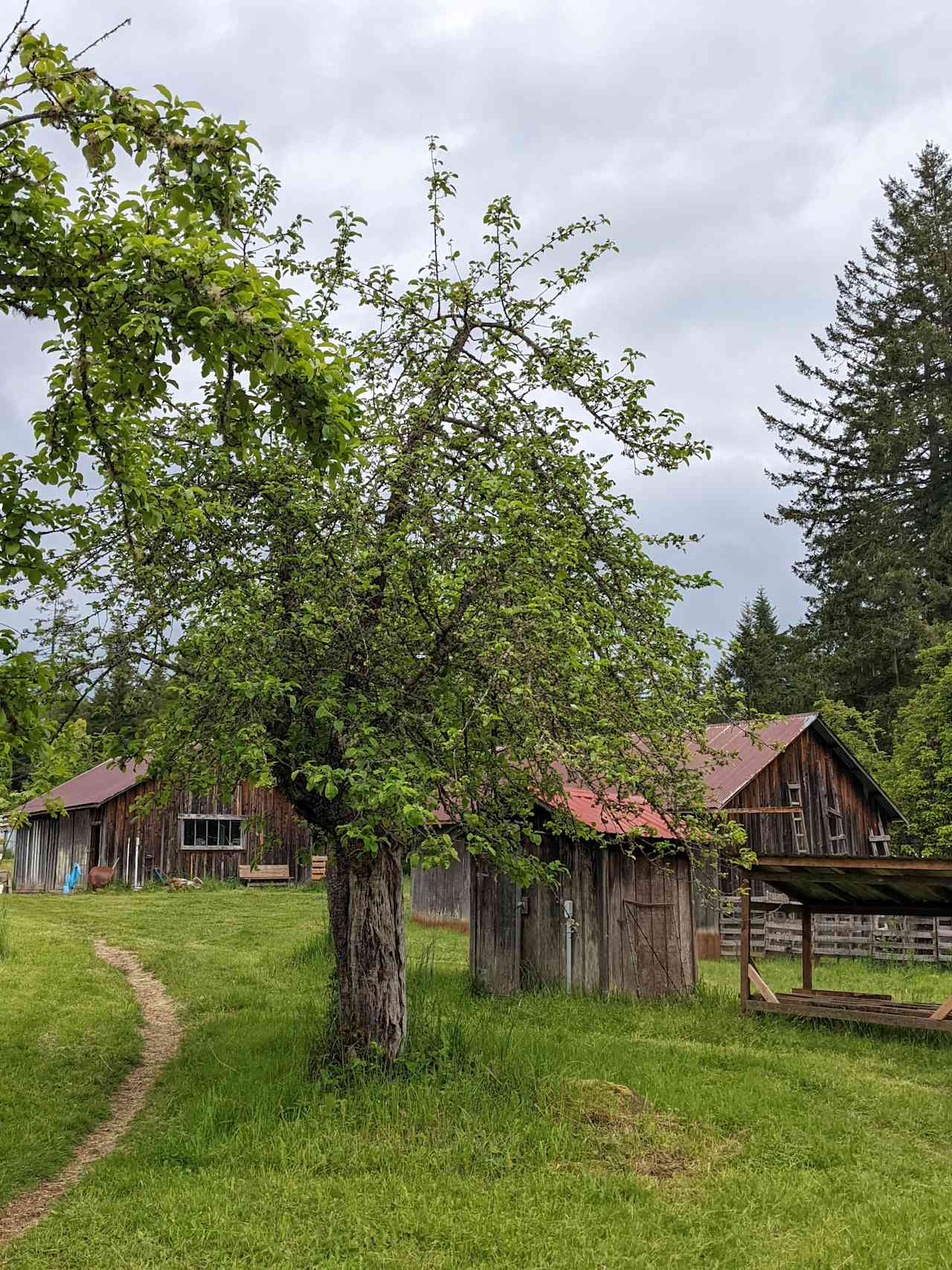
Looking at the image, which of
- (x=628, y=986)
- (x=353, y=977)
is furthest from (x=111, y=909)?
(x=353, y=977)

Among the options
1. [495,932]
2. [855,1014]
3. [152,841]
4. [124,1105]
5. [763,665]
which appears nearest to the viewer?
[124,1105]

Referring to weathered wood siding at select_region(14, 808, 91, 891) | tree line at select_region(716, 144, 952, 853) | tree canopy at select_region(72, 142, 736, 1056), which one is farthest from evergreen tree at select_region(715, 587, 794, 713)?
tree canopy at select_region(72, 142, 736, 1056)

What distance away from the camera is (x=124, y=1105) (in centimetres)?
987

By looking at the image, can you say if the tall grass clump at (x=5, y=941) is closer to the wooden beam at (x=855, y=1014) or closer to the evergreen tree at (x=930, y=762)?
the wooden beam at (x=855, y=1014)

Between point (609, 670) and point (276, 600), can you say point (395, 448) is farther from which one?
point (609, 670)

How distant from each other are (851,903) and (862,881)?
227cm

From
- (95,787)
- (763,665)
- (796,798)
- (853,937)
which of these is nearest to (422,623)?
(853,937)

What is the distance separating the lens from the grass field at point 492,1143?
22.1ft

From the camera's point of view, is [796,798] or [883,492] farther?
[883,492]

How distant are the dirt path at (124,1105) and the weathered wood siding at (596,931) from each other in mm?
5072

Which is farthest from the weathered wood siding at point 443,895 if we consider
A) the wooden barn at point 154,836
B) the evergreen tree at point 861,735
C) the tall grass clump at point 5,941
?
the evergreen tree at point 861,735

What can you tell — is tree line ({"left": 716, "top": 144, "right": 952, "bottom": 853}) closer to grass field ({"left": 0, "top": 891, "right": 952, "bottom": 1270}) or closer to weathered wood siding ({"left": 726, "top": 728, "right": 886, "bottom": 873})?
weathered wood siding ({"left": 726, "top": 728, "right": 886, "bottom": 873})

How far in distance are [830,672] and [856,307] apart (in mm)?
16721

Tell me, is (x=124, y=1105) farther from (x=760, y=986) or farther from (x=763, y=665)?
(x=763, y=665)
